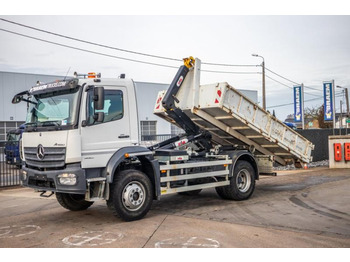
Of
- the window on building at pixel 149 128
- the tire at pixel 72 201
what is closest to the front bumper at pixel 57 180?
the tire at pixel 72 201

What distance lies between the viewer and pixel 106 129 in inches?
307

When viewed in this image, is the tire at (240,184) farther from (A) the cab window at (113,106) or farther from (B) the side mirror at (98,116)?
(B) the side mirror at (98,116)

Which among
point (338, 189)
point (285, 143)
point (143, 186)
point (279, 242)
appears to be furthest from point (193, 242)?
point (338, 189)

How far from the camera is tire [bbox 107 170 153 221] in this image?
7.72 meters

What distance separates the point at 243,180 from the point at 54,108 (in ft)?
17.8

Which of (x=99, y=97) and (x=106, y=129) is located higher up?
(x=99, y=97)

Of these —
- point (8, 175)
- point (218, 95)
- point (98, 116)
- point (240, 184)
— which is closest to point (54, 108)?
point (98, 116)

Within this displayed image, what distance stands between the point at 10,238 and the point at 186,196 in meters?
5.48

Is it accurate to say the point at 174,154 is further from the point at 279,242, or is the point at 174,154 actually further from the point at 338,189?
the point at 338,189

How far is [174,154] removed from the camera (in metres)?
9.16

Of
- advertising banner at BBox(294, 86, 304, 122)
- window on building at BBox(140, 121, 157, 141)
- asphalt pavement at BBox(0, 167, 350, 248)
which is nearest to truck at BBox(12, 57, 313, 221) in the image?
asphalt pavement at BBox(0, 167, 350, 248)

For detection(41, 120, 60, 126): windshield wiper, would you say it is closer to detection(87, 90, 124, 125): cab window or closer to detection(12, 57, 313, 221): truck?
detection(12, 57, 313, 221): truck

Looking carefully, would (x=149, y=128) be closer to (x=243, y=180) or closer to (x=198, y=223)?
(x=243, y=180)

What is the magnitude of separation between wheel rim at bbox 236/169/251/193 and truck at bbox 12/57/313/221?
0.03 meters
